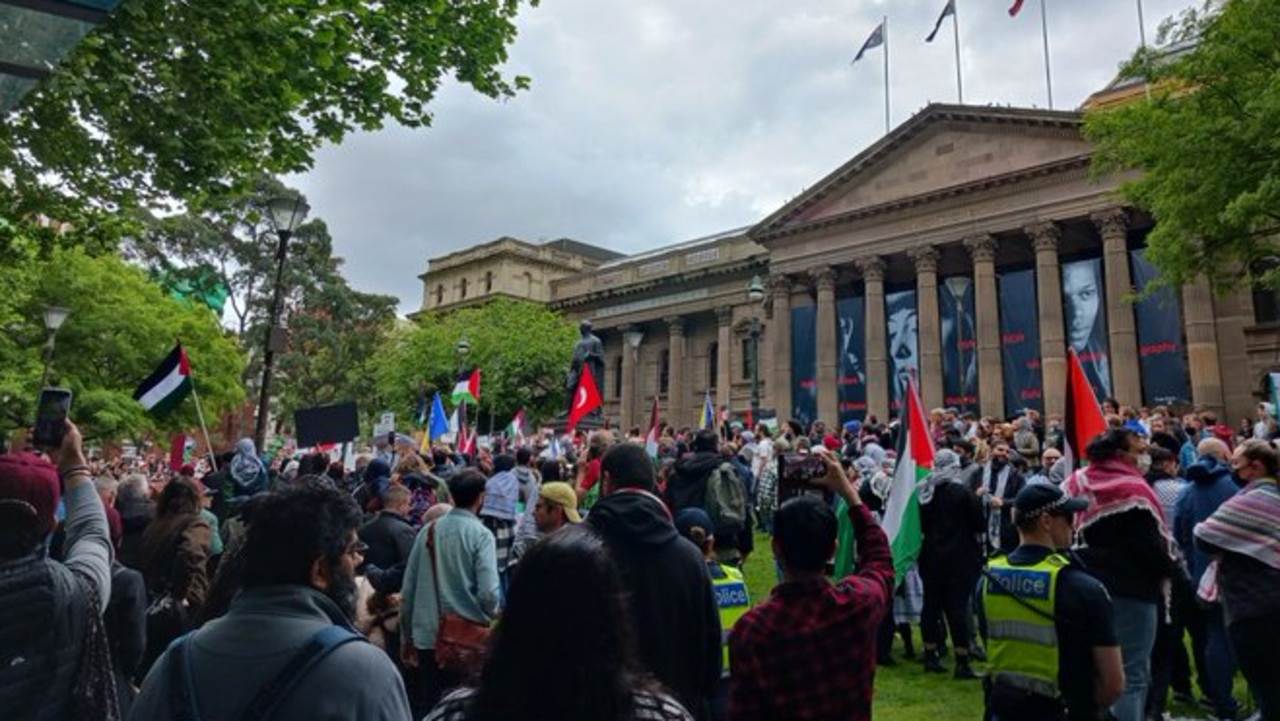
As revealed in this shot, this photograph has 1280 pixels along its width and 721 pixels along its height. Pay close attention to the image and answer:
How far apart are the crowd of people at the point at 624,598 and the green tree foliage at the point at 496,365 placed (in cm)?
4360

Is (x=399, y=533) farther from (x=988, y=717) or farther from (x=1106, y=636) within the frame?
(x=1106, y=636)

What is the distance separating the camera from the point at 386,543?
6152 mm

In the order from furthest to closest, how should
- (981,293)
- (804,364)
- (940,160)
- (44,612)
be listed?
(804,364)
(940,160)
(981,293)
(44,612)

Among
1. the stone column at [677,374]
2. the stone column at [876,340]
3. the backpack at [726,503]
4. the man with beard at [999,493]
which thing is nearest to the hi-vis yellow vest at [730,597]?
the backpack at [726,503]

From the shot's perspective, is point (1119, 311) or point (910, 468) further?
point (1119, 311)

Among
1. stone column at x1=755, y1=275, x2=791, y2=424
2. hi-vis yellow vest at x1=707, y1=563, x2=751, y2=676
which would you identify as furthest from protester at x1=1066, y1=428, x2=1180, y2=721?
stone column at x1=755, y1=275, x2=791, y2=424

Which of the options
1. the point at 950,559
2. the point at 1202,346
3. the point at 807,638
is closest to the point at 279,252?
the point at 950,559

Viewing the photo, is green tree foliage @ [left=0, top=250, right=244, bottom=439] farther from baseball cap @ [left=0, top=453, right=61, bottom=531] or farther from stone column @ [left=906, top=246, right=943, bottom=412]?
baseball cap @ [left=0, top=453, right=61, bottom=531]

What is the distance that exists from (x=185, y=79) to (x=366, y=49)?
218 cm

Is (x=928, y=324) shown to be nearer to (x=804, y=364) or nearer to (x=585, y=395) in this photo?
(x=804, y=364)

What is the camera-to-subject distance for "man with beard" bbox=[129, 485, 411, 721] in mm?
2051

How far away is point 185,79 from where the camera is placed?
336 inches

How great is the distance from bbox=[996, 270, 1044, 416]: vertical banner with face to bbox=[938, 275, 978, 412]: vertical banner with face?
4.04 feet

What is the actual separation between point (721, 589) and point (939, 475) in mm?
4568
